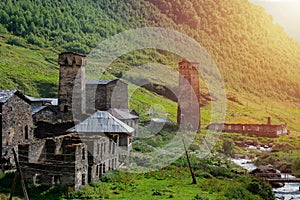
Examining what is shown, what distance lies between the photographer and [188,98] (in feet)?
267

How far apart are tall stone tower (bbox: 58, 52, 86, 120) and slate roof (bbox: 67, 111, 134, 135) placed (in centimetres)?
932

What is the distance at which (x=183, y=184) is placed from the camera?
3444 centimetres

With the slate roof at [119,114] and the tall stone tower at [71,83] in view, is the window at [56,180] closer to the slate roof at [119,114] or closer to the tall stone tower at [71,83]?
the tall stone tower at [71,83]

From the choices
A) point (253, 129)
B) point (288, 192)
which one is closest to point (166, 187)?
point (288, 192)

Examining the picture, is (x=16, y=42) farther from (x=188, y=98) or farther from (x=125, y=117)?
(x=125, y=117)

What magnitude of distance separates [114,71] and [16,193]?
97.3m

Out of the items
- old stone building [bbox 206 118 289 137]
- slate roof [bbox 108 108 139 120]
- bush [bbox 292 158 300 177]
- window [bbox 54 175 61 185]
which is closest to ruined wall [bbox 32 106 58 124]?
slate roof [bbox 108 108 139 120]

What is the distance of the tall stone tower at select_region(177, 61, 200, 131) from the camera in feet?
263

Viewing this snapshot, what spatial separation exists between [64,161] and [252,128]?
76143mm

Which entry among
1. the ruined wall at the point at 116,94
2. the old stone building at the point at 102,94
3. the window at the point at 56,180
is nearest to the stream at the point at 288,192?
the window at the point at 56,180

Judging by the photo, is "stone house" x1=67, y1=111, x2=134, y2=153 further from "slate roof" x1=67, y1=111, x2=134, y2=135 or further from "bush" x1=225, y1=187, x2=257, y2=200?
"bush" x1=225, y1=187, x2=257, y2=200

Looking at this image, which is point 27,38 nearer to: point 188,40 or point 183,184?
point 188,40

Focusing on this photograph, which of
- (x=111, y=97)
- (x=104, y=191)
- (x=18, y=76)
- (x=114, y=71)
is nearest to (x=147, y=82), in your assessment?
(x=114, y=71)

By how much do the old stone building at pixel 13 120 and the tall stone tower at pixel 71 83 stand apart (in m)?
10.3
